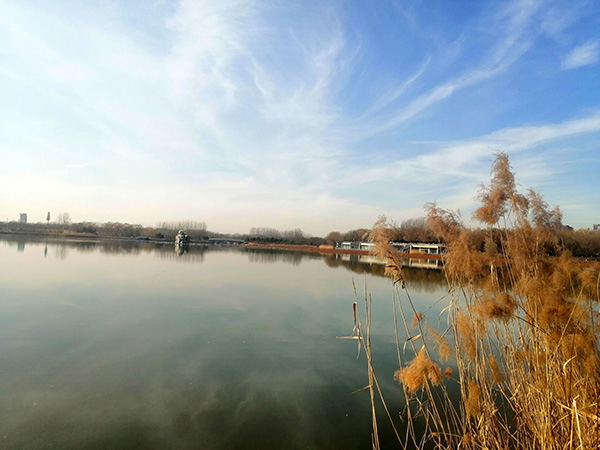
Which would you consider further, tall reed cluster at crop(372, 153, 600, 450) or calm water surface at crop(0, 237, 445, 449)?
calm water surface at crop(0, 237, 445, 449)

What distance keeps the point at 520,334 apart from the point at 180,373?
5337 mm

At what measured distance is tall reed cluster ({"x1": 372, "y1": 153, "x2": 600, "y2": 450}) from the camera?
238 centimetres

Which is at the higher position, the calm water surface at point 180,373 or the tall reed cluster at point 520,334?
the tall reed cluster at point 520,334

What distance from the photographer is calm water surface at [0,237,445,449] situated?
13.7 feet

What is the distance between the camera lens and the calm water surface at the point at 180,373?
13.7 ft

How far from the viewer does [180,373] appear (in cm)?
595

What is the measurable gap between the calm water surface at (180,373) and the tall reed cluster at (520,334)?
6.37ft

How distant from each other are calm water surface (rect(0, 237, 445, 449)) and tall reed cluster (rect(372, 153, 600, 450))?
6.37ft

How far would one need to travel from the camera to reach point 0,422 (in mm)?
4074

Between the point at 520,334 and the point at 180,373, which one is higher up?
the point at 520,334

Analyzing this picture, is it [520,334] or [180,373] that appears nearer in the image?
[520,334]

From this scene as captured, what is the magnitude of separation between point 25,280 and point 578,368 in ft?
57.7

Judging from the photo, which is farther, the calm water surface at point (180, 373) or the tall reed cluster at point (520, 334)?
the calm water surface at point (180, 373)

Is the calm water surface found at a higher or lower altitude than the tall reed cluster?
lower
